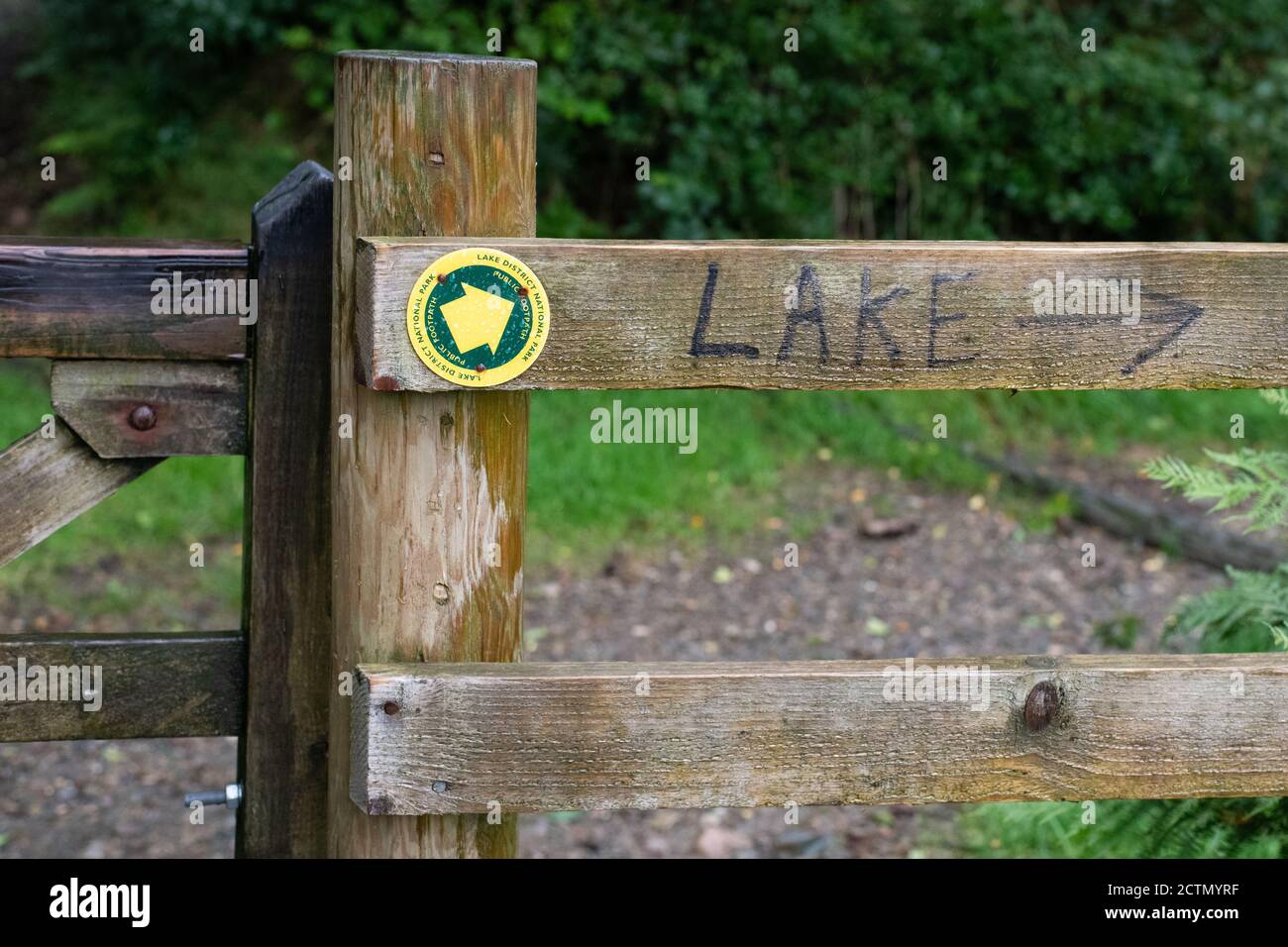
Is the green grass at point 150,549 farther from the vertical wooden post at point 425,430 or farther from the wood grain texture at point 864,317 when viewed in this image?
the wood grain texture at point 864,317

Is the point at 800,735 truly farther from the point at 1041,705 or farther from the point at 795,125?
the point at 795,125

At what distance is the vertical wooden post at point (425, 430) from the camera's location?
1921mm

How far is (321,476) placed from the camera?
7.11 feet

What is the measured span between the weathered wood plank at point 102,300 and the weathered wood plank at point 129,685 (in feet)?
1.41

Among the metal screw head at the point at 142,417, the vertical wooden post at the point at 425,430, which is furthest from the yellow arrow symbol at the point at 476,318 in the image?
the metal screw head at the point at 142,417

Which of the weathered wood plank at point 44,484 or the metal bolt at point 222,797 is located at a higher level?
the weathered wood plank at point 44,484

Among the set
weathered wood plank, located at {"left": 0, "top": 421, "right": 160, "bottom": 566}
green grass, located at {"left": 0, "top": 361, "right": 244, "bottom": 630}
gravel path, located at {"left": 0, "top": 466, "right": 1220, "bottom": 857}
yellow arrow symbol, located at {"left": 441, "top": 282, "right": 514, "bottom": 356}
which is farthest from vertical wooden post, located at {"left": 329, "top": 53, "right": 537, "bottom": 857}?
green grass, located at {"left": 0, "top": 361, "right": 244, "bottom": 630}

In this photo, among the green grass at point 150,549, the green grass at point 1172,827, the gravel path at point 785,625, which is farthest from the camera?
the green grass at point 150,549

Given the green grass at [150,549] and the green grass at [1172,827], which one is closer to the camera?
the green grass at [1172,827]

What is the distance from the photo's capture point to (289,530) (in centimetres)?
217

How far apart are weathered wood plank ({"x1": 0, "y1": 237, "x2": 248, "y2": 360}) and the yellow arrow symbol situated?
0.44 metres

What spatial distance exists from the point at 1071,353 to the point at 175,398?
4.17 feet

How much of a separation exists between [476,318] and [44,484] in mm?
705

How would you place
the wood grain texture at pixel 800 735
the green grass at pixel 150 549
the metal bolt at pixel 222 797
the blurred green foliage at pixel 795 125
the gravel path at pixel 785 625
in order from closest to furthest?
the wood grain texture at pixel 800 735, the metal bolt at pixel 222 797, the gravel path at pixel 785 625, the green grass at pixel 150 549, the blurred green foliage at pixel 795 125
